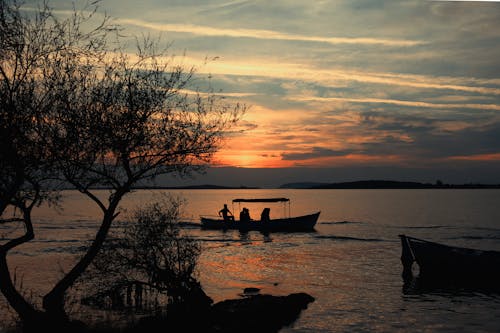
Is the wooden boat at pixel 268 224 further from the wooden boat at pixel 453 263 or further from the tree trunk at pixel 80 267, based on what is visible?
the tree trunk at pixel 80 267

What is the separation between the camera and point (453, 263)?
30125 mm

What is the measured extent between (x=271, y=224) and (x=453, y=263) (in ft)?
102

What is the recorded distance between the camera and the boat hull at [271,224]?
58.9 m

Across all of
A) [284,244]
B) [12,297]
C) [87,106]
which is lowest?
[284,244]

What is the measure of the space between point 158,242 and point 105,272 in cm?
227

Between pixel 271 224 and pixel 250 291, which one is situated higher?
pixel 271 224

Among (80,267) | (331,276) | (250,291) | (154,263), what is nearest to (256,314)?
(154,263)

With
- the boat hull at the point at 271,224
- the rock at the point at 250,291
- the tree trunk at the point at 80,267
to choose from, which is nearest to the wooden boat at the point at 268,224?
the boat hull at the point at 271,224

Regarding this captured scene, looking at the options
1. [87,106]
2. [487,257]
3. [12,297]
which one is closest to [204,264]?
[487,257]

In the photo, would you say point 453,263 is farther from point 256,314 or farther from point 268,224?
point 268,224

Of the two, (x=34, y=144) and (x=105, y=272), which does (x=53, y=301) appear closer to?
(x=105, y=272)

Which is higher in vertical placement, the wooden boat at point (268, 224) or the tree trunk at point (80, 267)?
the tree trunk at point (80, 267)

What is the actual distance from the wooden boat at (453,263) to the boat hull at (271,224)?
27.8 meters

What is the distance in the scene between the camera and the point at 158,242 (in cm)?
1831
